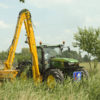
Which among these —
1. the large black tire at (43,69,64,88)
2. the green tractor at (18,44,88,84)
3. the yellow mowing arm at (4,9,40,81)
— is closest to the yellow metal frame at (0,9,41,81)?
the yellow mowing arm at (4,9,40,81)

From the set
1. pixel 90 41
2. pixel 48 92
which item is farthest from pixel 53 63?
pixel 90 41

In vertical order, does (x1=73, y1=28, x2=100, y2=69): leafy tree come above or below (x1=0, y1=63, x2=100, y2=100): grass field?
above

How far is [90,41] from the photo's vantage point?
23.0 meters

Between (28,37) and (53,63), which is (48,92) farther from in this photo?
(28,37)

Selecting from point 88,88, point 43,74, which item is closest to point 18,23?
point 43,74

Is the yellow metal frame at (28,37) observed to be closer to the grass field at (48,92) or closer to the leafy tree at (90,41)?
the grass field at (48,92)

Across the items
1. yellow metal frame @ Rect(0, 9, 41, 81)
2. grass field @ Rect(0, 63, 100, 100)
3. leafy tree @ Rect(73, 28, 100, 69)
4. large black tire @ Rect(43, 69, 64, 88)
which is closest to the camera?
grass field @ Rect(0, 63, 100, 100)

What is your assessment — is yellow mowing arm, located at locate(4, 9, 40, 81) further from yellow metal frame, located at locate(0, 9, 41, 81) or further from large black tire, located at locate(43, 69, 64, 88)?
large black tire, located at locate(43, 69, 64, 88)

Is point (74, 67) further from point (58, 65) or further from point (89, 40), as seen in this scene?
point (89, 40)

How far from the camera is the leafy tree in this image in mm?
22875

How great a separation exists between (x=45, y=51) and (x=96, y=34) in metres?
15.5

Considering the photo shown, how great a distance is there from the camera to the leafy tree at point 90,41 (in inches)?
901

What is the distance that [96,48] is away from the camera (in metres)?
22.9

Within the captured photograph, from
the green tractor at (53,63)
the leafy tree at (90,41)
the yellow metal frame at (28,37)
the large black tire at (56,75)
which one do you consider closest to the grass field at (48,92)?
the large black tire at (56,75)
